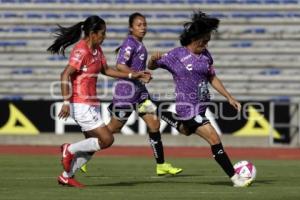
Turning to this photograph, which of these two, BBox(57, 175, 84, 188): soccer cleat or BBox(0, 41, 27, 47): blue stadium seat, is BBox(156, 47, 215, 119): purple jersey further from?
BBox(0, 41, 27, 47): blue stadium seat

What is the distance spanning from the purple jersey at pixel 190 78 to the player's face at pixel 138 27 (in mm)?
1910

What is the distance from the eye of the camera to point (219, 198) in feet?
32.0

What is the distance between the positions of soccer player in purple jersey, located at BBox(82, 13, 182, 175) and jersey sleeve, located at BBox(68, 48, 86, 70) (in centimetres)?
218

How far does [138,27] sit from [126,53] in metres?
0.46

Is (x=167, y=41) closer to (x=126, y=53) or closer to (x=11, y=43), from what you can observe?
(x=11, y=43)

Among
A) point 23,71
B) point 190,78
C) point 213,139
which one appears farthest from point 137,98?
point 23,71

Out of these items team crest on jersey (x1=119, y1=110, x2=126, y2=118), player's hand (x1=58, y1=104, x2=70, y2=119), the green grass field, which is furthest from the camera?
team crest on jersey (x1=119, y1=110, x2=126, y2=118)

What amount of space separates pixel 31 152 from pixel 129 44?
25.1 feet

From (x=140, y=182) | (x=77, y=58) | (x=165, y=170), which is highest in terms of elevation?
(x=77, y=58)

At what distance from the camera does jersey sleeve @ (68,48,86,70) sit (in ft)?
36.4

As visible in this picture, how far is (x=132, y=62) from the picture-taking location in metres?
13.8

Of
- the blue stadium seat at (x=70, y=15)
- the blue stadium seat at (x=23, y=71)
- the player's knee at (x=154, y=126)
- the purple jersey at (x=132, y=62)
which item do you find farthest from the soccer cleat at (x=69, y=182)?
the blue stadium seat at (x=70, y=15)

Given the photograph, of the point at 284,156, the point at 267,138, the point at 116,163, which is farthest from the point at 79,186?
the point at 267,138

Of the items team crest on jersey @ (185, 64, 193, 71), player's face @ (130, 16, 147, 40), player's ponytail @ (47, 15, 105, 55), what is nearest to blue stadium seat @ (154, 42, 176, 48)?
player's face @ (130, 16, 147, 40)
